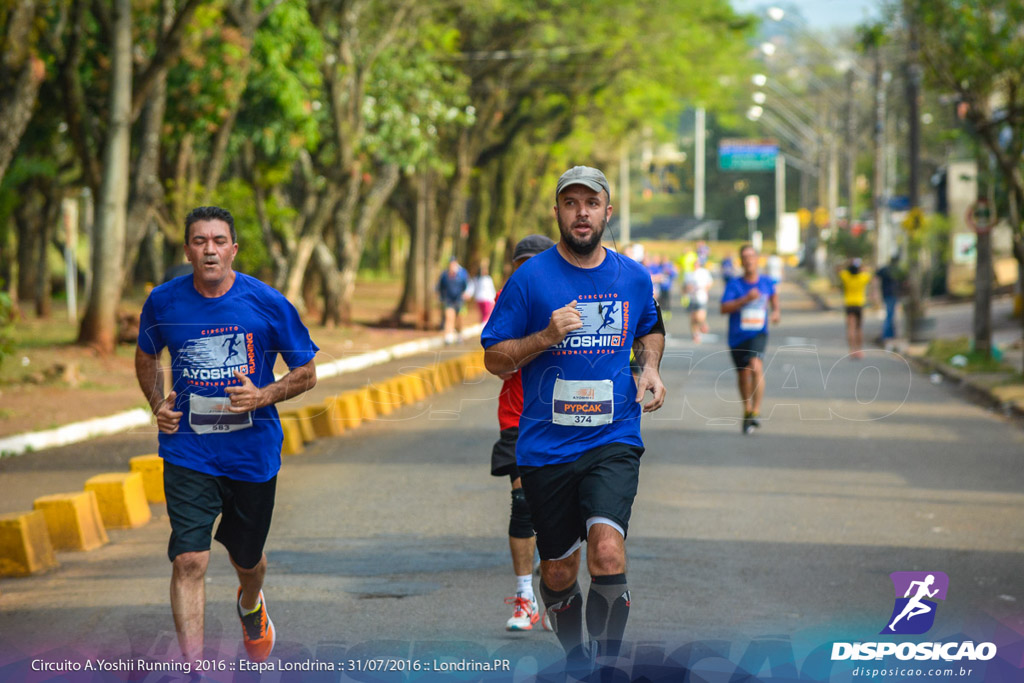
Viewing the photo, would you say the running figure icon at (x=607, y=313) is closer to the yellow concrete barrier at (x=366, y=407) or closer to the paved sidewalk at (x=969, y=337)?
the yellow concrete barrier at (x=366, y=407)

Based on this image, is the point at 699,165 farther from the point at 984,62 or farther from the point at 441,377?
the point at 441,377

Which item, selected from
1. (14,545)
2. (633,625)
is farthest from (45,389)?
(633,625)

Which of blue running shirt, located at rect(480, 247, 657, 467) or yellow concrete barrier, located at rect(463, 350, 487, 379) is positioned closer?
blue running shirt, located at rect(480, 247, 657, 467)

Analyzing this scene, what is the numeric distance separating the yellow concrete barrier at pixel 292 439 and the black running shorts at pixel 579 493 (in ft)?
27.0

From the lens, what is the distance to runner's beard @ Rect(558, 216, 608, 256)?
5.09 meters

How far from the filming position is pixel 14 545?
8039 millimetres

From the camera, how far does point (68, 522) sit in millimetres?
8836

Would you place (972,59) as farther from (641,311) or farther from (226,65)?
(641,311)

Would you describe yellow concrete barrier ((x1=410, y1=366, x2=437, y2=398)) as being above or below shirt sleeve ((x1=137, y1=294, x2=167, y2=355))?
below

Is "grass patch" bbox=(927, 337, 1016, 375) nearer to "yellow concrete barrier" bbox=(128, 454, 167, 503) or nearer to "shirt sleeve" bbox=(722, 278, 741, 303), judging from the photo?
"shirt sleeve" bbox=(722, 278, 741, 303)

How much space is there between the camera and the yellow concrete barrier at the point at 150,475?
10586 millimetres

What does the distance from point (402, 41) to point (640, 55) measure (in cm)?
986

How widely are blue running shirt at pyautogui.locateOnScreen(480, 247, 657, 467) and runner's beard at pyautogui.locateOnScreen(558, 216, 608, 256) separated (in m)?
0.08

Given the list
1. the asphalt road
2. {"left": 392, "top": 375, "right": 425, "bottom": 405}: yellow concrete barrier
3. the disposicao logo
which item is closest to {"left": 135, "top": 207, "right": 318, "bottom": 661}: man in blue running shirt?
the asphalt road
